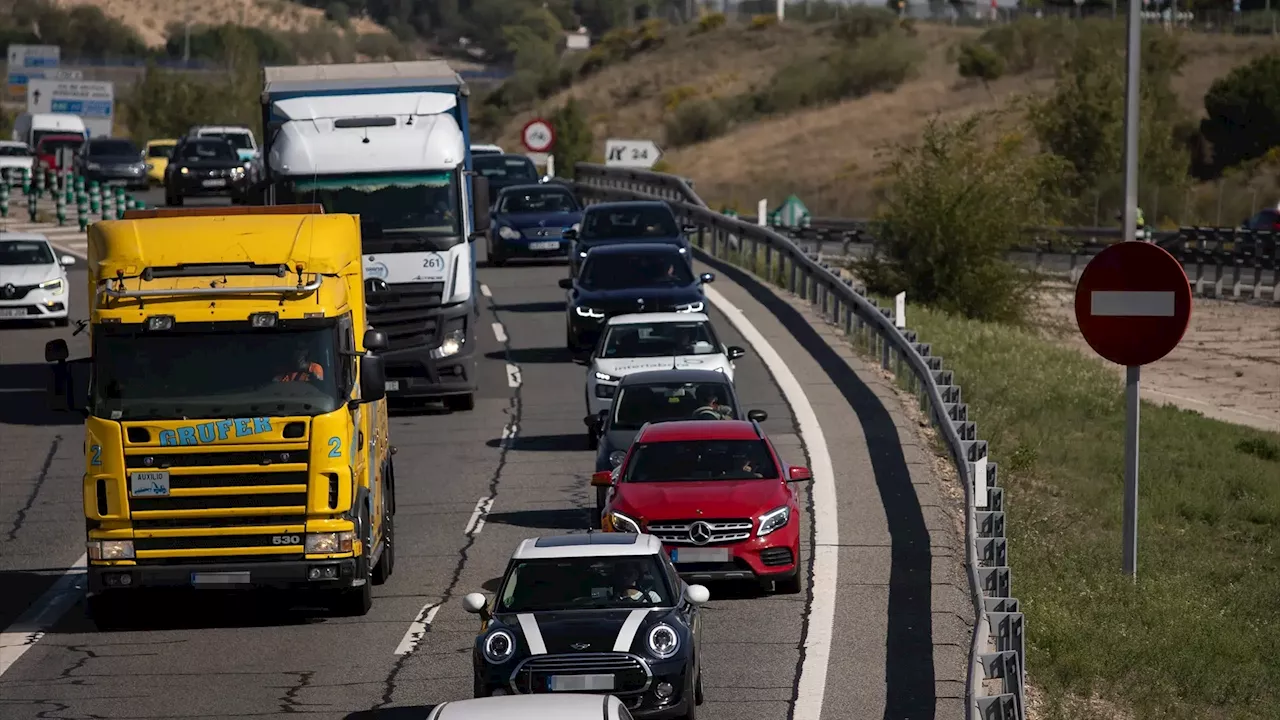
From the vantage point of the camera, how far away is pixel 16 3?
16988cm

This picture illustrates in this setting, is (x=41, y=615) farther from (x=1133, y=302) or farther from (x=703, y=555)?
(x=1133, y=302)

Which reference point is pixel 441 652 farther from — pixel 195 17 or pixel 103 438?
pixel 195 17

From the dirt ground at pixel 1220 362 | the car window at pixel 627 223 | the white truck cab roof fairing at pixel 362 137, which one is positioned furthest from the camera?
the dirt ground at pixel 1220 362

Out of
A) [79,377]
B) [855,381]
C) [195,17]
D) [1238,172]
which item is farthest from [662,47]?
[79,377]

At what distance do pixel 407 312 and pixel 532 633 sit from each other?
13134 mm

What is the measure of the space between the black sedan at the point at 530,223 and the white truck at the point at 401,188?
593 inches

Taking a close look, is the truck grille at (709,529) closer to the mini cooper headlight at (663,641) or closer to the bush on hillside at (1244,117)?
the mini cooper headlight at (663,641)

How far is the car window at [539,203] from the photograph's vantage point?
41.0m

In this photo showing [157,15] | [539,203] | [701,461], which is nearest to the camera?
[701,461]

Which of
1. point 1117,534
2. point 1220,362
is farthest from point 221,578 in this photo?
point 1220,362

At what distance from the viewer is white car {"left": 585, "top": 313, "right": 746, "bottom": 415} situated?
24.5 m

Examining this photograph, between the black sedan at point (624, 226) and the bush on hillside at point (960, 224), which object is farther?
the bush on hillside at point (960, 224)

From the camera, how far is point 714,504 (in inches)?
654

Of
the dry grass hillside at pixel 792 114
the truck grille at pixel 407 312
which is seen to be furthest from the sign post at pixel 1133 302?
the dry grass hillside at pixel 792 114
